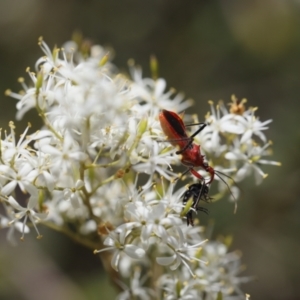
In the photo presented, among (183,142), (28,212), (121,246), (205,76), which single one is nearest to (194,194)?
(183,142)

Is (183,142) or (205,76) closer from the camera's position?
(183,142)

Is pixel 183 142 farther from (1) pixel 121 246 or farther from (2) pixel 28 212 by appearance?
(2) pixel 28 212

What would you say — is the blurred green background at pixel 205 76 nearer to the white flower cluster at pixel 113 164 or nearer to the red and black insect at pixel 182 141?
the white flower cluster at pixel 113 164

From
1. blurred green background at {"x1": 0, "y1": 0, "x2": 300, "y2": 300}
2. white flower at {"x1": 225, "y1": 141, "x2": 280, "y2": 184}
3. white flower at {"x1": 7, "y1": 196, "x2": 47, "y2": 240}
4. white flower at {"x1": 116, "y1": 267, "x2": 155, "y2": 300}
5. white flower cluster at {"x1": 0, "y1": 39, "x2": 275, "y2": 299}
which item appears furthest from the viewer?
blurred green background at {"x1": 0, "y1": 0, "x2": 300, "y2": 300}

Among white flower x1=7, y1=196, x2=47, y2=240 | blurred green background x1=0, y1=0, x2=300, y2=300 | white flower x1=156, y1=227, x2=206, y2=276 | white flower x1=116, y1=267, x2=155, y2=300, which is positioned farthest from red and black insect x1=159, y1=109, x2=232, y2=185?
blurred green background x1=0, y1=0, x2=300, y2=300

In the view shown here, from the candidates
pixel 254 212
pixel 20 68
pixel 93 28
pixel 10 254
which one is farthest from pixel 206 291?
pixel 93 28

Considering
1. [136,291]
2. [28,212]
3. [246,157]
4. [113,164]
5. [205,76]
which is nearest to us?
[113,164]

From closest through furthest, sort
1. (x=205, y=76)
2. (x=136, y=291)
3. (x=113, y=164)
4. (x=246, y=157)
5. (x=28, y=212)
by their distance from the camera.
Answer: (x=113, y=164) < (x=28, y=212) < (x=246, y=157) < (x=136, y=291) < (x=205, y=76)

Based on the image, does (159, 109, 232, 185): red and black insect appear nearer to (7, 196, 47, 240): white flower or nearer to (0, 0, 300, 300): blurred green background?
(7, 196, 47, 240): white flower
